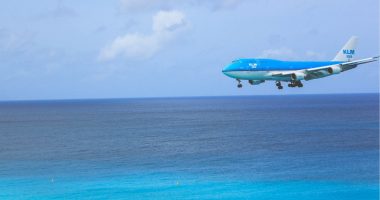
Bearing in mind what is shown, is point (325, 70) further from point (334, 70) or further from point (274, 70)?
point (274, 70)

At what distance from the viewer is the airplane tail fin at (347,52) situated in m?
69.6

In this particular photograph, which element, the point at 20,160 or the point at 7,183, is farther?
the point at 20,160

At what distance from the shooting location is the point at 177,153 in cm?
12769

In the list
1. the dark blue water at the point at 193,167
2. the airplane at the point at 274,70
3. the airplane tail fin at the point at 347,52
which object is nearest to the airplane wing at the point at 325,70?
the airplane at the point at 274,70

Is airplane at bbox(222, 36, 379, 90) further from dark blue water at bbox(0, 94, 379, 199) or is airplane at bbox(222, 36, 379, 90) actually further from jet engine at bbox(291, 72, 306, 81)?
dark blue water at bbox(0, 94, 379, 199)

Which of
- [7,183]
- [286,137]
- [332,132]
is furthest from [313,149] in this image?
[7,183]

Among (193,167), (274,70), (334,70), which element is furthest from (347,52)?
(193,167)

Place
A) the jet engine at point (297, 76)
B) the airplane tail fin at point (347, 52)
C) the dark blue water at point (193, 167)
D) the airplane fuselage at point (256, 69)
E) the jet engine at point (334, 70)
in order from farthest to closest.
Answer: the dark blue water at point (193, 167) → the airplane tail fin at point (347, 52) → the jet engine at point (334, 70) → the airplane fuselage at point (256, 69) → the jet engine at point (297, 76)

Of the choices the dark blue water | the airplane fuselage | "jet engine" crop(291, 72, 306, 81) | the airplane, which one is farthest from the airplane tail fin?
the dark blue water

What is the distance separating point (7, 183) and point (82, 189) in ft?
48.4

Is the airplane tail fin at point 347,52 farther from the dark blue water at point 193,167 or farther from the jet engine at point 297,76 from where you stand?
the dark blue water at point 193,167

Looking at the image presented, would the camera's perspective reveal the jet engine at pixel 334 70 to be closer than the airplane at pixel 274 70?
No

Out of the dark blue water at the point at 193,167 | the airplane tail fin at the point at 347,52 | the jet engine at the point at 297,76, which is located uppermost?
the airplane tail fin at the point at 347,52

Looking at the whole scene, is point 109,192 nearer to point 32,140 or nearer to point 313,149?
point 313,149
